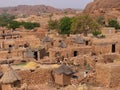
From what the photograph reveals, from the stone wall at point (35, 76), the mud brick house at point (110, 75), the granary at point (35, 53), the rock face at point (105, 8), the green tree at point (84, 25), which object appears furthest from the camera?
the rock face at point (105, 8)

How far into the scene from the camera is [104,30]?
40.3 m

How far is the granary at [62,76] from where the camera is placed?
1544 cm

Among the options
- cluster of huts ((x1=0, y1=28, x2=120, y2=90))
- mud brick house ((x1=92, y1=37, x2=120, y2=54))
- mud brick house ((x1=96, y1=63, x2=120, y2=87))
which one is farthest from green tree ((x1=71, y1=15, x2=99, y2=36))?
mud brick house ((x1=96, y1=63, x2=120, y2=87))

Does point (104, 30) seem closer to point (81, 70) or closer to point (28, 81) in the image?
point (81, 70)

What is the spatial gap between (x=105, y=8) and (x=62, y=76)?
201 feet

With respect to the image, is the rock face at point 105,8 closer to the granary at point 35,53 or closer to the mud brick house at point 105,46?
the mud brick house at point 105,46

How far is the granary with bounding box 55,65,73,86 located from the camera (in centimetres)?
1544

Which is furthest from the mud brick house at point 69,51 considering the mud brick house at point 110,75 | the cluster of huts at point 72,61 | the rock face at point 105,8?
the rock face at point 105,8

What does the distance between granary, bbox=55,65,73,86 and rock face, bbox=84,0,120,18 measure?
172 feet

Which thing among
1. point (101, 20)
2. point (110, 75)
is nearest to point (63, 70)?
point (110, 75)

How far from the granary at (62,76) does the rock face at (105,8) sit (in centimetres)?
5231

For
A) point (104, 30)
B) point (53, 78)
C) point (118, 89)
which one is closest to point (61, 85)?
point (53, 78)

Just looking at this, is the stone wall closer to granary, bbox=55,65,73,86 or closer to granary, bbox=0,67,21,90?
granary, bbox=55,65,73,86

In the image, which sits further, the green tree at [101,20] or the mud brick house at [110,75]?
the green tree at [101,20]
